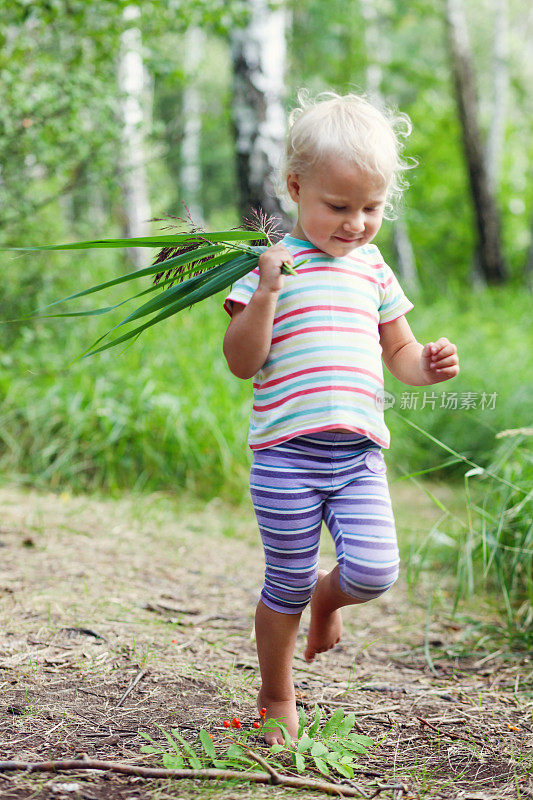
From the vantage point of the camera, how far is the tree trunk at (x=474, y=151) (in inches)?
390

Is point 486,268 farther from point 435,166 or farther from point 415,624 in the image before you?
point 415,624

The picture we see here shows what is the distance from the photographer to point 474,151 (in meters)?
9.91

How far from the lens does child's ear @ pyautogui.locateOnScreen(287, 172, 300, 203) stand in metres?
1.70

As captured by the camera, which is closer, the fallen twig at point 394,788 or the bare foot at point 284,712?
the fallen twig at point 394,788

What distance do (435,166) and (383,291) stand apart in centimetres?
1292

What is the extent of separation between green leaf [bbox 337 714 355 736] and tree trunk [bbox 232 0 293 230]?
383 centimetres

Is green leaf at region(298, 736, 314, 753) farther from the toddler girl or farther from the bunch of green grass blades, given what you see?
the bunch of green grass blades

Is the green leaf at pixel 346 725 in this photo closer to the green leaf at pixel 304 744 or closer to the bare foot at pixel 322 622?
the green leaf at pixel 304 744

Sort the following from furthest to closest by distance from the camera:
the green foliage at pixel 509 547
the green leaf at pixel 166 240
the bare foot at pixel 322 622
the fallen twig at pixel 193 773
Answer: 1. the green foliage at pixel 509 547
2. the bare foot at pixel 322 622
3. the green leaf at pixel 166 240
4. the fallen twig at pixel 193 773

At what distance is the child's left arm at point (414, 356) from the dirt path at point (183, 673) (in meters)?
0.85

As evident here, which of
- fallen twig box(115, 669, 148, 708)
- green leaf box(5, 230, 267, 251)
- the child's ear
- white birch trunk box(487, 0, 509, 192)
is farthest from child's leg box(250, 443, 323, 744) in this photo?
white birch trunk box(487, 0, 509, 192)

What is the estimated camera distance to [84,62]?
5125mm

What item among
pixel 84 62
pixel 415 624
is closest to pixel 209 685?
Answer: pixel 415 624

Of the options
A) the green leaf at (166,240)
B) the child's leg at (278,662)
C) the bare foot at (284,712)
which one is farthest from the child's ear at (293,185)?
the bare foot at (284,712)
